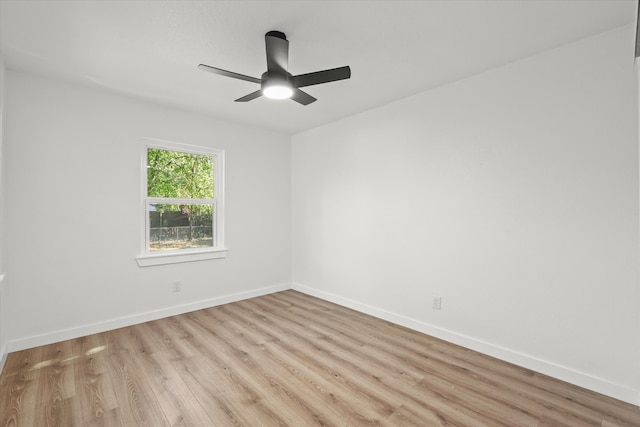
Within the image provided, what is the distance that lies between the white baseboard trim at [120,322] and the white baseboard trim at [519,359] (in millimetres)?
1751

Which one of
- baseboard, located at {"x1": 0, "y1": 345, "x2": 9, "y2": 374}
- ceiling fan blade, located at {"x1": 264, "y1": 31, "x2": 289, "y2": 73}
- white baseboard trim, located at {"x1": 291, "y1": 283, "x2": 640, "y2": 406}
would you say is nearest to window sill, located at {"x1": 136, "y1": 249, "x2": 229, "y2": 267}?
baseboard, located at {"x1": 0, "y1": 345, "x2": 9, "y2": 374}

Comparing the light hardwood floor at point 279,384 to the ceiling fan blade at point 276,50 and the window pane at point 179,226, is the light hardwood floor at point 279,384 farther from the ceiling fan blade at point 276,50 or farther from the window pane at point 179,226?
the ceiling fan blade at point 276,50

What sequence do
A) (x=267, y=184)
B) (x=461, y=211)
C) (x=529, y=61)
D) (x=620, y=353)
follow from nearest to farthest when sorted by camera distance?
(x=620, y=353) < (x=529, y=61) < (x=461, y=211) < (x=267, y=184)

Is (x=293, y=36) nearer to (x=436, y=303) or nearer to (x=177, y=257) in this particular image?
(x=436, y=303)

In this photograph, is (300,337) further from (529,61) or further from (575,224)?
(529,61)

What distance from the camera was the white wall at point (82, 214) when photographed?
2.82 meters

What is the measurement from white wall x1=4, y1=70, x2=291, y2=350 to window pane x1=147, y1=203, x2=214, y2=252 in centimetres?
23

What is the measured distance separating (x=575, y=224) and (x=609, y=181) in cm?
36

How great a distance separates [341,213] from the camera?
13.7 ft

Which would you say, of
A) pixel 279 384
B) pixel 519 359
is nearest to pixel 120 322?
pixel 279 384

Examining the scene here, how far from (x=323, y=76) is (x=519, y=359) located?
9.03 ft

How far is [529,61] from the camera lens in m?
2.51

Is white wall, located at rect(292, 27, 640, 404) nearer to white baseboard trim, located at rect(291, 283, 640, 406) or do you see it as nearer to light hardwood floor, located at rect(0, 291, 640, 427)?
white baseboard trim, located at rect(291, 283, 640, 406)

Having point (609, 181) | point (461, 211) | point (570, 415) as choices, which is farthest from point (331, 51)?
point (570, 415)
